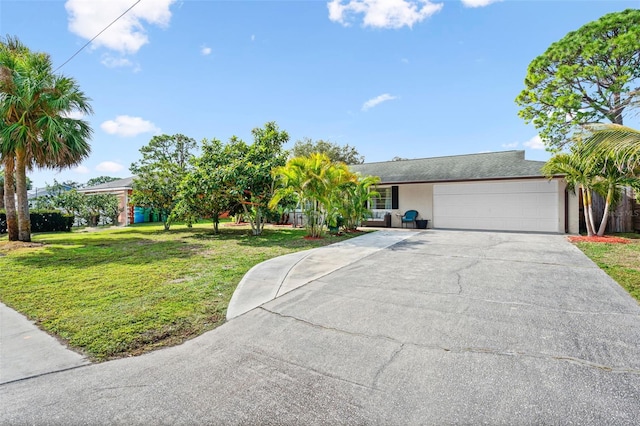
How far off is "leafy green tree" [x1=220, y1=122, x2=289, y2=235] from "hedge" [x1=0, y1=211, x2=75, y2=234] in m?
11.3

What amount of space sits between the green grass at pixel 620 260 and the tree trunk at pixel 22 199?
1599 cm

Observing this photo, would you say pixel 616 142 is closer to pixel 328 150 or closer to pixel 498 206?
pixel 498 206

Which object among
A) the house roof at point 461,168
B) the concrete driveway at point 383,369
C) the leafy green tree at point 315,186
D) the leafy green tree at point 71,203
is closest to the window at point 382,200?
the house roof at point 461,168

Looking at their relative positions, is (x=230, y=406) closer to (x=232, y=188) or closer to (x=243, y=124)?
(x=232, y=188)

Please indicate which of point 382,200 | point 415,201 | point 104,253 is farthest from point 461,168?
point 104,253

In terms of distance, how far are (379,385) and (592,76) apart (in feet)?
67.9

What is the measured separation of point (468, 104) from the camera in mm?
15352

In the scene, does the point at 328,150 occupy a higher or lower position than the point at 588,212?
higher

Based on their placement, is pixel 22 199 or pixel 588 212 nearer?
pixel 22 199

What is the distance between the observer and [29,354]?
2.99 m

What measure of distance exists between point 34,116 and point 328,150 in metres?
25.1

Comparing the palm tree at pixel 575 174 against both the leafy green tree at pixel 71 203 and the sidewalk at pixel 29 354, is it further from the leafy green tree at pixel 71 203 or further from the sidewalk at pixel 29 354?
the leafy green tree at pixel 71 203

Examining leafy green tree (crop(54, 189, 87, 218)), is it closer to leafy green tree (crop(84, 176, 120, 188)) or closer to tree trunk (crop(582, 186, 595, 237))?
tree trunk (crop(582, 186, 595, 237))

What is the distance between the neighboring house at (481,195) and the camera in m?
12.6
